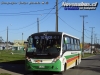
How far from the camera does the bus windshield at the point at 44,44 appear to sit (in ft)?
53.4

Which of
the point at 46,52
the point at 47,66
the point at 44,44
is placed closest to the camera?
the point at 47,66

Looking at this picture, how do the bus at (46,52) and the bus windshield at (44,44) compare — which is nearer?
the bus at (46,52)

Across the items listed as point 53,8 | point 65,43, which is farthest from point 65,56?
point 53,8

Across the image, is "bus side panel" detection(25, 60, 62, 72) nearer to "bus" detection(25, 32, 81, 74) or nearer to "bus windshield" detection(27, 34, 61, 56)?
"bus" detection(25, 32, 81, 74)

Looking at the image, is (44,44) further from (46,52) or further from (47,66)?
(47,66)

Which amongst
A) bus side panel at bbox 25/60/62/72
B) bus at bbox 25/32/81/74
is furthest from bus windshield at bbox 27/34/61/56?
bus side panel at bbox 25/60/62/72

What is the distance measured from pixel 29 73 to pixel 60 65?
3249 millimetres

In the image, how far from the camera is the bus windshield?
16266 millimetres

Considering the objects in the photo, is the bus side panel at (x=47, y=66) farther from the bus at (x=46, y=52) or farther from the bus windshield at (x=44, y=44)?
the bus windshield at (x=44, y=44)

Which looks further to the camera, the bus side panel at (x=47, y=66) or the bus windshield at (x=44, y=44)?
the bus windshield at (x=44, y=44)

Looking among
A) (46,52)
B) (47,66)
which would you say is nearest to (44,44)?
(46,52)

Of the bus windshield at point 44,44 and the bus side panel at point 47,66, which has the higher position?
the bus windshield at point 44,44

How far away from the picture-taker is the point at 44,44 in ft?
54.9

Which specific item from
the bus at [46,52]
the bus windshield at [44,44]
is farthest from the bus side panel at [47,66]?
the bus windshield at [44,44]
